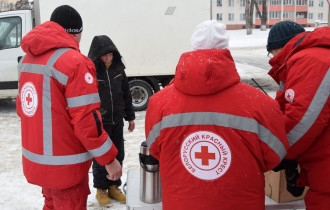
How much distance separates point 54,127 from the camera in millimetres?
2414

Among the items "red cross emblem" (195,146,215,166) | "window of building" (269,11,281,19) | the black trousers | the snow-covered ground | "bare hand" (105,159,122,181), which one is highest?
"window of building" (269,11,281,19)

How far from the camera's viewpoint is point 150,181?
2484 millimetres

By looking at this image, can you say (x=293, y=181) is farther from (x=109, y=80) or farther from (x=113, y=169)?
(x=109, y=80)

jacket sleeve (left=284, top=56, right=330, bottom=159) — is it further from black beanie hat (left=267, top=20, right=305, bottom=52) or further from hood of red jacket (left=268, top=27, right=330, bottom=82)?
black beanie hat (left=267, top=20, right=305, bottom=52)

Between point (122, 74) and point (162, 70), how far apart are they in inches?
172

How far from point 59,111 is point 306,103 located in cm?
146

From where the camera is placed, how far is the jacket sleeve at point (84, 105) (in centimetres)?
235

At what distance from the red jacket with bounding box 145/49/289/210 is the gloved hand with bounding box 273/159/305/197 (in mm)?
441

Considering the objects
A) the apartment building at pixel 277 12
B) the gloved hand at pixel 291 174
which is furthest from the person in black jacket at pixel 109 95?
the apartment building at pixel 277 12

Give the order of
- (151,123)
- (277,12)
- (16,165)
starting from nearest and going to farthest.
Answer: (151,123) → (16,165) → (277,12)

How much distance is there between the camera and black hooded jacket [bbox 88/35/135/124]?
151 inches

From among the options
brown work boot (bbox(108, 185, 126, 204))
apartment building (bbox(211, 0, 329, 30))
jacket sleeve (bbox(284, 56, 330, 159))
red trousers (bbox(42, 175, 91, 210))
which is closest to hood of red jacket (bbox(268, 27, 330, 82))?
jacket sleeve (bbox(284, 56, 330, 159))

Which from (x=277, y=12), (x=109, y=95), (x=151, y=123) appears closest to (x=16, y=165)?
(x=109, y=95)

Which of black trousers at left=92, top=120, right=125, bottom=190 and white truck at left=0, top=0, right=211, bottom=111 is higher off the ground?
white truck at left=0, top=0, right=211, bottom=111
